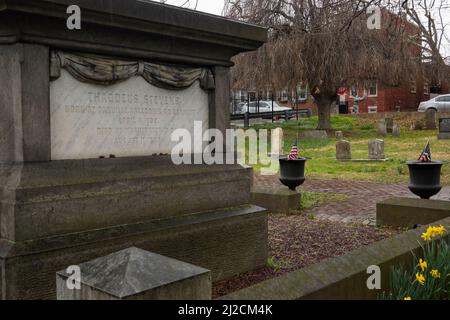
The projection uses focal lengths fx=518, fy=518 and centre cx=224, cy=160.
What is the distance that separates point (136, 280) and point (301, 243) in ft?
13.7

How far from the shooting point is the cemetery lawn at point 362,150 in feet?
50.6

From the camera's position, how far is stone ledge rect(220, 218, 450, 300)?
2.90 meters

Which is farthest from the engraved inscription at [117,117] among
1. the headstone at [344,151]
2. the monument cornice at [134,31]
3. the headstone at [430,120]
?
the headstone at [430,120]

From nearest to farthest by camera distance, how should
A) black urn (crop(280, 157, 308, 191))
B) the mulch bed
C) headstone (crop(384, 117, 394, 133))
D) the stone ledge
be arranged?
the stone ledge < the mulch bed < black urn (crop(280, 157, 308, 191)) < headstone (crop(384, 117, 394, 133))

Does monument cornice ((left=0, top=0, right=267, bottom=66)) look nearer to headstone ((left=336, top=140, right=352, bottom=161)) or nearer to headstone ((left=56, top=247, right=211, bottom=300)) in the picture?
headstone ((left=56, top=247, right=211, bottom=300))

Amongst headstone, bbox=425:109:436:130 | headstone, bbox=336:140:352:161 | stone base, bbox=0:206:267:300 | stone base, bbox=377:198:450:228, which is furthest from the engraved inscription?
headstone, bbox=425:109:436:130

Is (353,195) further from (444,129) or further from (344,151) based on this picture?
(444,129)

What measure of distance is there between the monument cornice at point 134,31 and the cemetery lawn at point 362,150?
952 centimetres

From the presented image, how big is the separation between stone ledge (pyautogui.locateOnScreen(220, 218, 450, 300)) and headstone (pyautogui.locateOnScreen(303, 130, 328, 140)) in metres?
24.9

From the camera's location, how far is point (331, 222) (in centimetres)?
809

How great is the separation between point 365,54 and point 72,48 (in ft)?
81.8

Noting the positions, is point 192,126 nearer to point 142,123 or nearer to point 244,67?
point 142,123

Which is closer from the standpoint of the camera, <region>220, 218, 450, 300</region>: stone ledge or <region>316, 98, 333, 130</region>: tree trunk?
<region>220, 218, 450, 300</region>: stone ledge
